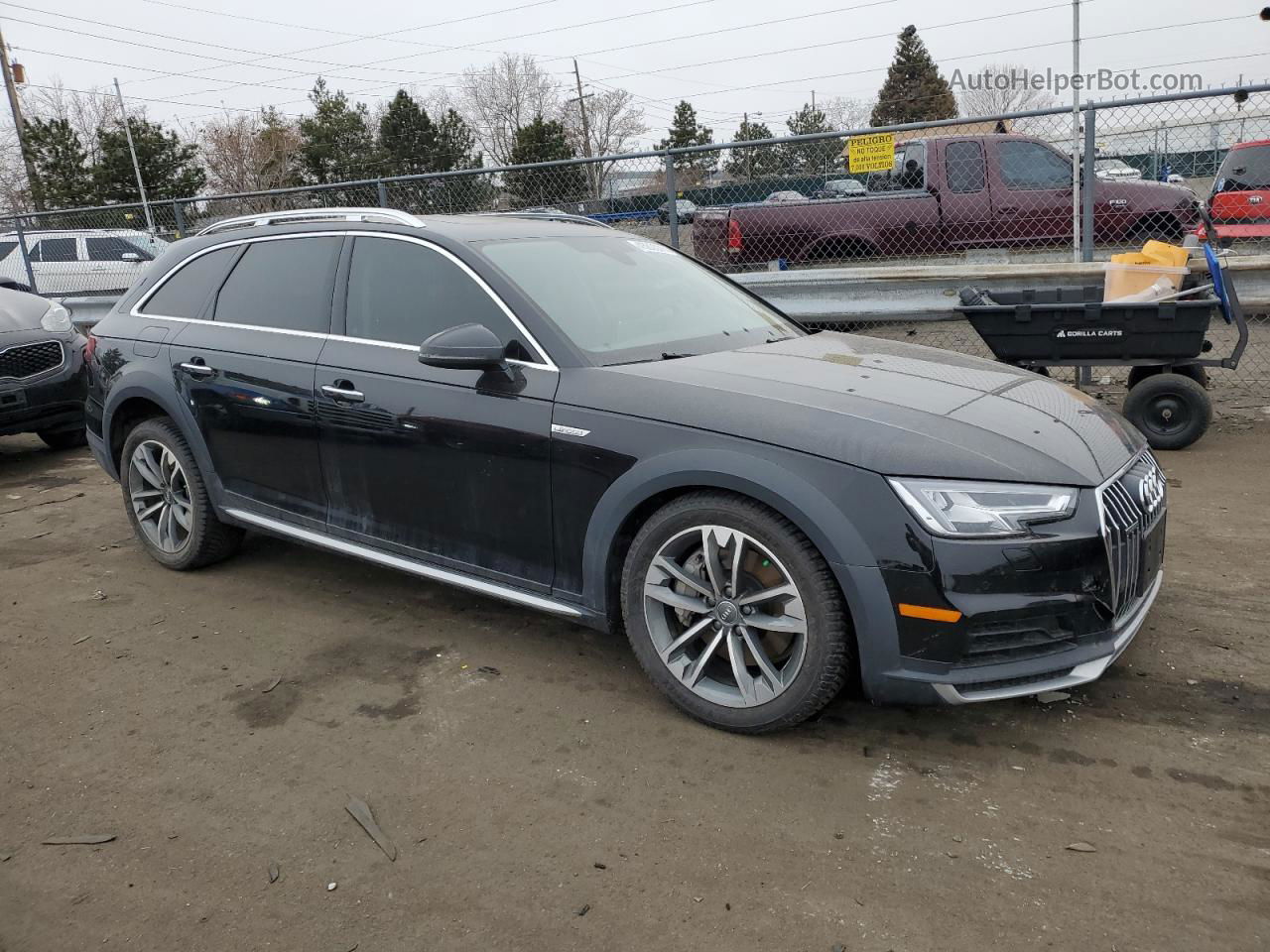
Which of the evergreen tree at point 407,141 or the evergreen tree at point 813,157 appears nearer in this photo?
the evergreen tree at point 813,157

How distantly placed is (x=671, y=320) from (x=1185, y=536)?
9.23 ft

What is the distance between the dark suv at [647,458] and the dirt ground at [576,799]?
32 cm

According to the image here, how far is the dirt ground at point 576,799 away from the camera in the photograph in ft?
7.83

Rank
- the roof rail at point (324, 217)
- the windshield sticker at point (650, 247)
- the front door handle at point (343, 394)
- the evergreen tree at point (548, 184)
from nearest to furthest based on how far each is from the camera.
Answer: the front door handle at point (343, 394), the roof rail at point (324, 217), the windshield sticker at point (650, 247), the evergreen tree at point (548, 184)

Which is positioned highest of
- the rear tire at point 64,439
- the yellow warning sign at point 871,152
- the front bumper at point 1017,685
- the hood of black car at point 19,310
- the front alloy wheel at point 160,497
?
the yellow warning sign at point 871,152

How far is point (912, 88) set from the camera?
213ft

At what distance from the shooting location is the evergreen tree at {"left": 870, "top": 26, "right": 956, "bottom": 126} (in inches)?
2450

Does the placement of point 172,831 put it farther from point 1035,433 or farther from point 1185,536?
point 1185,536

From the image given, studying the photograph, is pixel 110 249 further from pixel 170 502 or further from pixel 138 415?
pixel 170 502

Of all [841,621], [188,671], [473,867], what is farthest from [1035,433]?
[188,671]

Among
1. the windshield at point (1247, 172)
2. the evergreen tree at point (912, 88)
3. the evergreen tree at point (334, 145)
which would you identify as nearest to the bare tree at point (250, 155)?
the evergreen tree at point (334, 145)

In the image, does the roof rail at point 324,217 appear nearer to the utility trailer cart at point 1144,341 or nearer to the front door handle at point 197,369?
the front door handle at point 197,369

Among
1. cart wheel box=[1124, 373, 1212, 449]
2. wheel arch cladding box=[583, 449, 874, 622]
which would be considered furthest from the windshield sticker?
cart wheel box=[1124, 373, 1212, 449]

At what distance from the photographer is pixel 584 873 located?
2.57 metres
